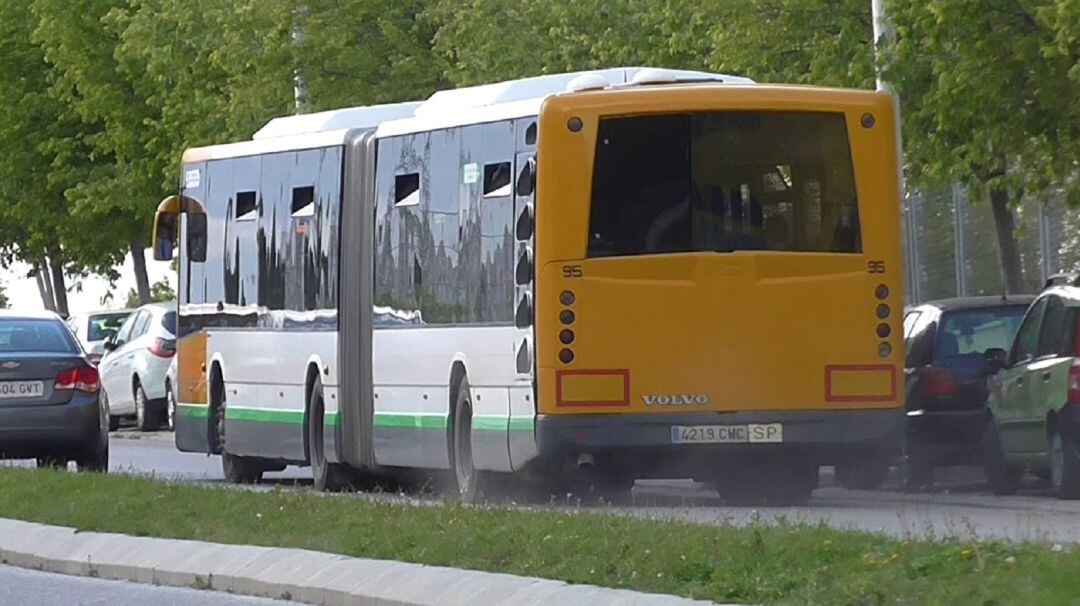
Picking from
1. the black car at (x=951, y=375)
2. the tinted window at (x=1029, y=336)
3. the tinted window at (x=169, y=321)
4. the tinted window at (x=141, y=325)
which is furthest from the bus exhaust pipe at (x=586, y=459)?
the tinted window at (x=141, y=325)

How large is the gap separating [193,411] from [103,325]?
21.9 metres

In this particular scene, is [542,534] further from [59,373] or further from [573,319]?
[59,373]

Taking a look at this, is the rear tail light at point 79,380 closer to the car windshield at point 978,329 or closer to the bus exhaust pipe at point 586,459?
the bus exhaust pipe at point 586,459

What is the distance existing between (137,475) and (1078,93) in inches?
344

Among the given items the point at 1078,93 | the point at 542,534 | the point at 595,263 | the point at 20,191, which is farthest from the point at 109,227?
the point at 542,534

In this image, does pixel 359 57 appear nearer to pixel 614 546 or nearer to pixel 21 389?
pixel 21 389

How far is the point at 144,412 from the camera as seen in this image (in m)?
40.0

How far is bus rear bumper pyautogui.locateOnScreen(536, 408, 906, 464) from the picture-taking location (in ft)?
63.3

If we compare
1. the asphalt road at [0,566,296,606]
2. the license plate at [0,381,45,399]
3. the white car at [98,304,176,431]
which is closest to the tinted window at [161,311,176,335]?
the white car at [98,304,176,431]

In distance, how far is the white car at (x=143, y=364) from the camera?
3912 centimetres

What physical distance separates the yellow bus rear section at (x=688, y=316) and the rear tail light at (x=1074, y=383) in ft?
4.22

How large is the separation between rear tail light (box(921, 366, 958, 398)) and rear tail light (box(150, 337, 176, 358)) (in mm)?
17794

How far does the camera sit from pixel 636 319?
19469mm

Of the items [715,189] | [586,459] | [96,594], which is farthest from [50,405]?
[96,594]
